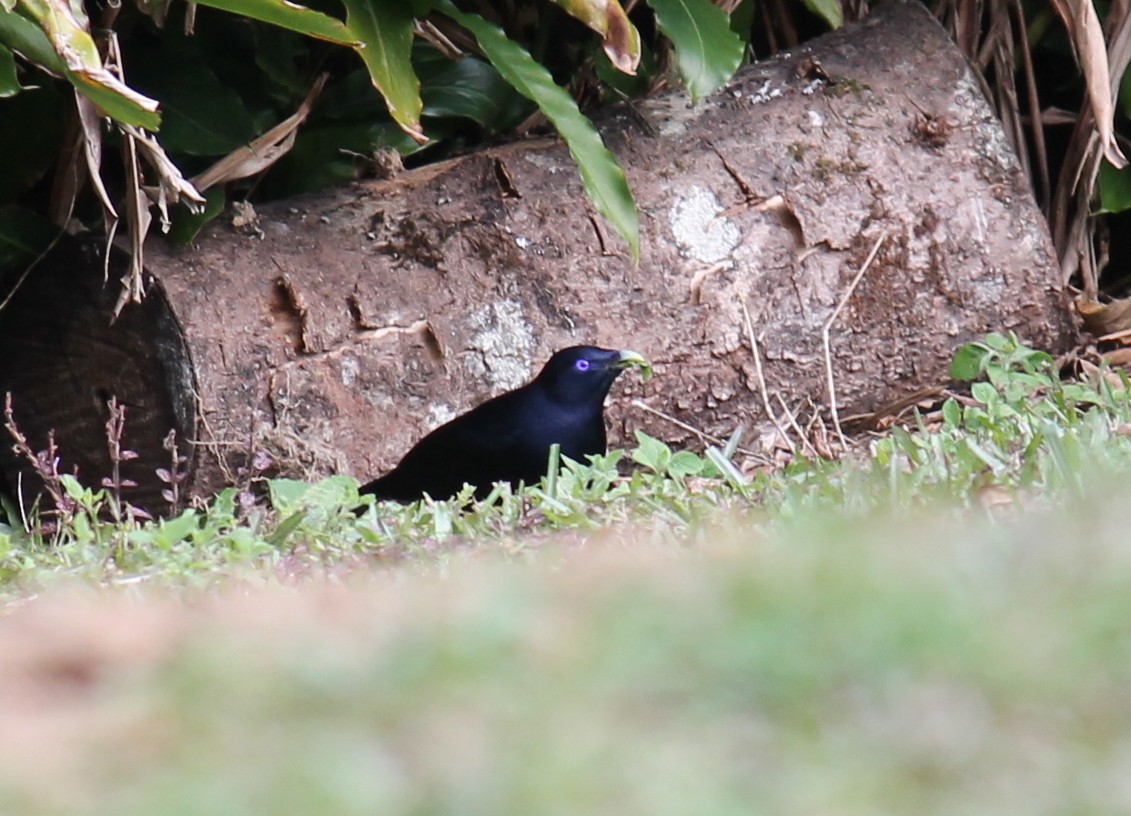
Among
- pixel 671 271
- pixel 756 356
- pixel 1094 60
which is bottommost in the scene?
pixel 756 356

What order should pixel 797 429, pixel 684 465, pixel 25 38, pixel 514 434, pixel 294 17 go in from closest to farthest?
pixel 684 465 → pixel 294 17 → pixel 25 38 → pixel 514 434 → pixel 797 429

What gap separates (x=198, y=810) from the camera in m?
1.65

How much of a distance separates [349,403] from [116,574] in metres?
1.99

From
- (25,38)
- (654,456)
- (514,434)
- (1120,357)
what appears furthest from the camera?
(1120,357)

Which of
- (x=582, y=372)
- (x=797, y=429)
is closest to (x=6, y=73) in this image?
(x=582, y=372)

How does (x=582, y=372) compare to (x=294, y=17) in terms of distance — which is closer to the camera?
(x=294, y=17)

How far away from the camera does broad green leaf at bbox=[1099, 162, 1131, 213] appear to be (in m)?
6.71

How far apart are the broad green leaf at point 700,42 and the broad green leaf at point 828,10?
0.54 m

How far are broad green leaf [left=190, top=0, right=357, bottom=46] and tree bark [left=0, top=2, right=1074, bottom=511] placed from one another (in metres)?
0.99

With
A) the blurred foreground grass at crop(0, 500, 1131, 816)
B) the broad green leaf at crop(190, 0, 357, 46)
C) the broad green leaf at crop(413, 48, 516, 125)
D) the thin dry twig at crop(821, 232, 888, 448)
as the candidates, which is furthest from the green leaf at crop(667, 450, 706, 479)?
the broad green leaf at crop(413, 48, 516, 125)

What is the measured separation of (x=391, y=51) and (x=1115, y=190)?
10.4 feet

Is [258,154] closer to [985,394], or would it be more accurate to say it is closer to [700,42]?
[700,42]

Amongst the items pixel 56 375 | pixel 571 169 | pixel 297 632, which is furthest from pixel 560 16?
pixel 297 632

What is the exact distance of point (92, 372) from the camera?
18.4 feet
